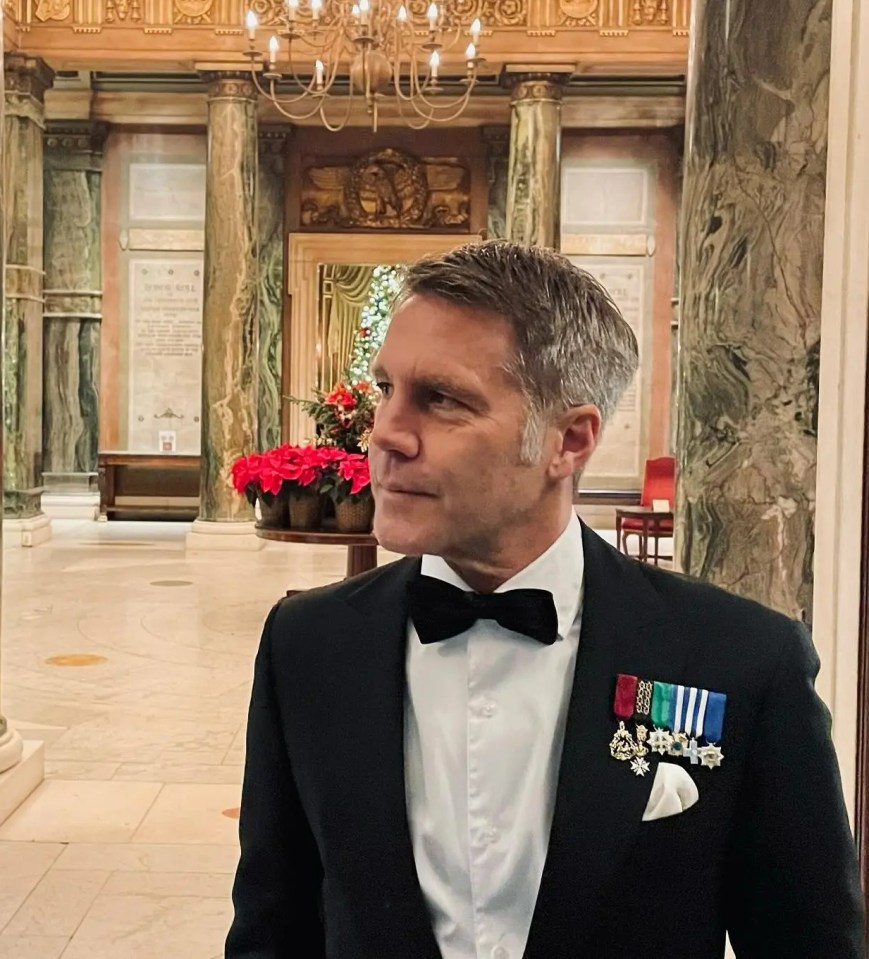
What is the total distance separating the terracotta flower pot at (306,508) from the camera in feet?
24.3

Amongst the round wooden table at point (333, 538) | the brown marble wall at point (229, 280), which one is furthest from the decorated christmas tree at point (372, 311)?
the round wooden table at point (333, 538)

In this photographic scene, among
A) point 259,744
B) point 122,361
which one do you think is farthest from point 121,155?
point 259,744

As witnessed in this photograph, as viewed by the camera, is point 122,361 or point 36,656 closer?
point 36,656

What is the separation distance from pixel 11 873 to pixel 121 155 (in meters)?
14.3

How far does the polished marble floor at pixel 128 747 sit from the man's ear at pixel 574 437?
2.62 meters

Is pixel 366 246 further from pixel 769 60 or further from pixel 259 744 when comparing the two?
pixel 259 744

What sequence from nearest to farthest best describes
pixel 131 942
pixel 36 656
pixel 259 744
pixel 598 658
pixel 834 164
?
pixel 598 658, pixel 259 744, pixel 834 164, pixel 131 942, pixel 36 656

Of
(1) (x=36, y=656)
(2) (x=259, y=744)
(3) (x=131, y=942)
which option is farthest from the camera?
(1) (x=36, y=656)

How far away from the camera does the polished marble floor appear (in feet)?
12.5

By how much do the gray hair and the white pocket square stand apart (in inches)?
15.7

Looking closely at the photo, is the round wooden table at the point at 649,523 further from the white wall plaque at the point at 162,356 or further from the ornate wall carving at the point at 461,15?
the white wall plaque at the point at 162,356

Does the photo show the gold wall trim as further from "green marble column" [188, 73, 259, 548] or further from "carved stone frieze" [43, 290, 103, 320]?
"carved stone frieze" [43, 290, 103, 320]

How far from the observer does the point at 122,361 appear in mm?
16953

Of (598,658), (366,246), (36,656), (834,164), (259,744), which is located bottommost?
(36,656)
